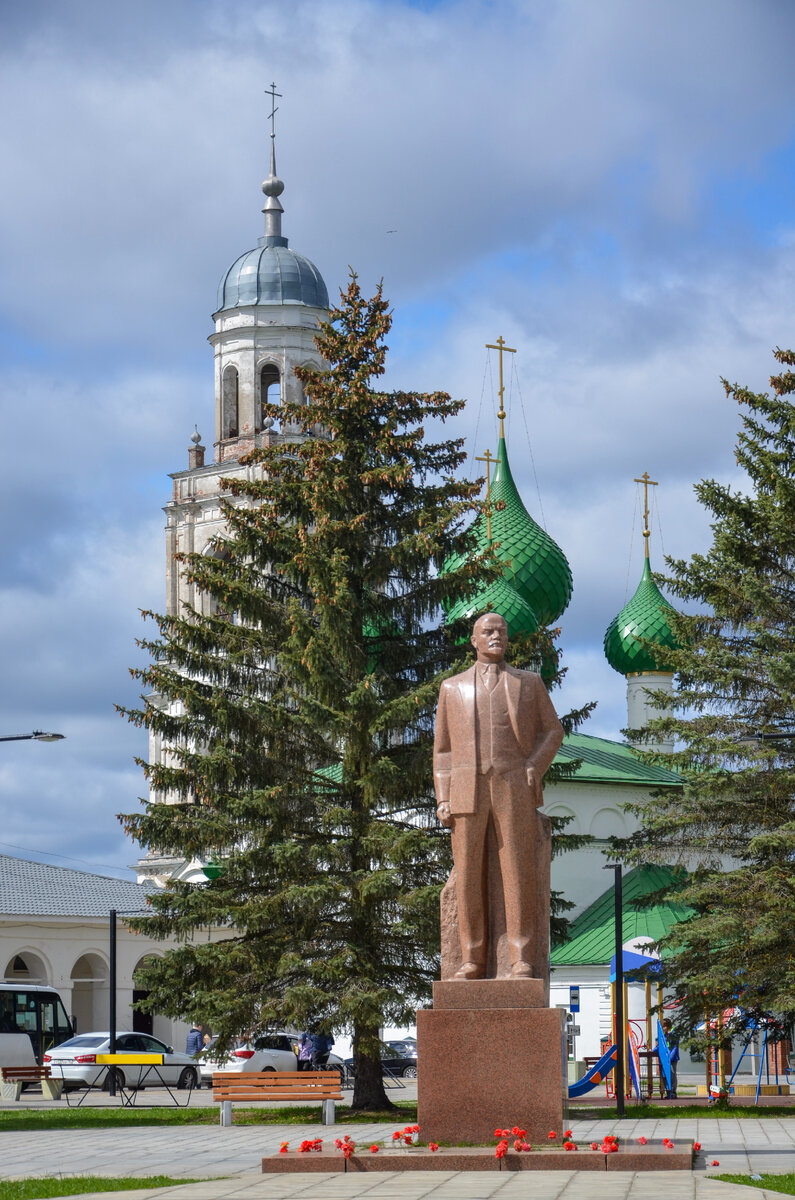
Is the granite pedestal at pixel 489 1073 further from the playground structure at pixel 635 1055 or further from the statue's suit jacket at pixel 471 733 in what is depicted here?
the playground structure at pixel 635 1055

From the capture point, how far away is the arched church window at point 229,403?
6347 centimetres

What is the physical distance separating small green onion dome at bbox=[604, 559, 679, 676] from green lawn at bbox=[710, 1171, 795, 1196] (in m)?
33.3

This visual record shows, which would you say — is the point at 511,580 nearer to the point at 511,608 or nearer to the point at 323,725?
the point at 511,608

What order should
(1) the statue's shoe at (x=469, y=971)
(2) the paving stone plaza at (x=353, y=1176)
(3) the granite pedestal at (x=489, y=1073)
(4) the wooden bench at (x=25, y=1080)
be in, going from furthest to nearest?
(4) the wooden bench at (x=25, y=1080), (1) the statue's shoe at (x=469, y=971), (3) the granite pedestal at (x=489, y=1073), (2) the paving stone plaza at (x=353, y=1176)

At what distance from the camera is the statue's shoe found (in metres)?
14.0

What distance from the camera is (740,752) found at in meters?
25.4

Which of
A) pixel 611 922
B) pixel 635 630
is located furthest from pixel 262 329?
pixel 611 922

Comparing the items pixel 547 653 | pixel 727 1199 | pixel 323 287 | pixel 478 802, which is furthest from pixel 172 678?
pixel 323 287

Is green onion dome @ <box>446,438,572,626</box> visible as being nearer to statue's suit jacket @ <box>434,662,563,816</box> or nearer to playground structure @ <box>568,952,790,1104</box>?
playground structure @ <box>568,952,790,1104</box>

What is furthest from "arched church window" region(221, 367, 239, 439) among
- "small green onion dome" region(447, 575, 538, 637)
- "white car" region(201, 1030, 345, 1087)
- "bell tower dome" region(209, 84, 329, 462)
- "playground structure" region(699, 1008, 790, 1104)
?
"playground structure" region(699, 1008, 790, 1104)

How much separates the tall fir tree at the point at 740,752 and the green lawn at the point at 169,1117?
4.63 metres

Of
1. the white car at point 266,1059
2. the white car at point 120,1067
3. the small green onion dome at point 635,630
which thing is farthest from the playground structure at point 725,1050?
the small green onion dome at point 635,630

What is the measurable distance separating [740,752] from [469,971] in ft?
39.9

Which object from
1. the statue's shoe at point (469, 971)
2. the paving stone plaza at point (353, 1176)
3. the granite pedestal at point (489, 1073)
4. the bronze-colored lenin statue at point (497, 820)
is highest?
the bronze-colored lenin statue at point (497, 820)
